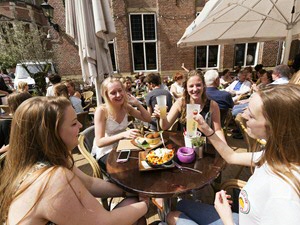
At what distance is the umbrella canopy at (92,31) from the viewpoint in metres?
2.43

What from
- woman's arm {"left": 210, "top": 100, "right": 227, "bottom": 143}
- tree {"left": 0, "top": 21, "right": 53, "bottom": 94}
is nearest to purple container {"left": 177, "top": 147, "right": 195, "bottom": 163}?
woman's arm {"left": 210, "top": 100, "right": 227, "bottom": 143}

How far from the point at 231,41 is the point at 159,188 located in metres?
5.94

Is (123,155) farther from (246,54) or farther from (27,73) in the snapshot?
(246,54)

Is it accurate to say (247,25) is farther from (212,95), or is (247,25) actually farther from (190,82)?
(190,82)

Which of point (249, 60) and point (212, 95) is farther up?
point (249, 60)

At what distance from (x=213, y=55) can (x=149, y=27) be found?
11.5 feet

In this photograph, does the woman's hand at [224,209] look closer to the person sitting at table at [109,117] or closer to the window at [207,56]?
the person sitting at table at [109,117]

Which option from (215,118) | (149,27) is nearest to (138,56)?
(149,27)

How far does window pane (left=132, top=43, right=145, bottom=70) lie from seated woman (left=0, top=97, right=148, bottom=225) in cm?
843

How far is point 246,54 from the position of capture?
362 inches

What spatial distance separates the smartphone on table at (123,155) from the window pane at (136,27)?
8.14 metres

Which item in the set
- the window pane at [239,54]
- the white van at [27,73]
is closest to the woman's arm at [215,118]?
the white van at [27,73]

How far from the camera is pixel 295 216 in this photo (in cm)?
63

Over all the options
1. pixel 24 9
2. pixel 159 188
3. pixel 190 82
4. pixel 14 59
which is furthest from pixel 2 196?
pixel 24 9
